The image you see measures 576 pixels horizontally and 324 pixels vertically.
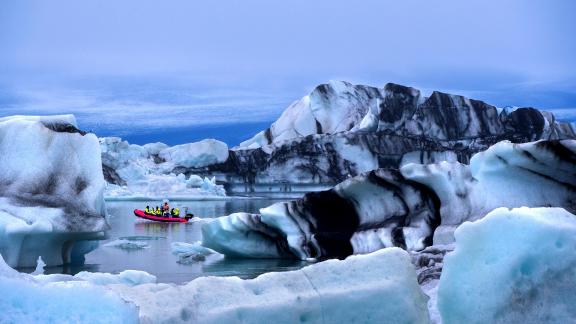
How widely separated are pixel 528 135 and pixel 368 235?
24.7m

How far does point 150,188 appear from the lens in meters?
31.8

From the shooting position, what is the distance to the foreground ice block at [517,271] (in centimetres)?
353

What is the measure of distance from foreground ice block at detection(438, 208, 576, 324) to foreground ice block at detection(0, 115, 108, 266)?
5.64m

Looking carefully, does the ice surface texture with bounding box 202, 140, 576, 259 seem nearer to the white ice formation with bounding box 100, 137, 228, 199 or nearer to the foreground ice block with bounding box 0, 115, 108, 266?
the foreground ice block with bounding box 0, 115, 108, 266

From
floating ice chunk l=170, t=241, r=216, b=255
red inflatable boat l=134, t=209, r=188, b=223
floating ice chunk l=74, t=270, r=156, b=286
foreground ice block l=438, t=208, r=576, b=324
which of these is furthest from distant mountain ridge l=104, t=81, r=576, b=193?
foreground ice block l=438, t=208, r=576, b=324

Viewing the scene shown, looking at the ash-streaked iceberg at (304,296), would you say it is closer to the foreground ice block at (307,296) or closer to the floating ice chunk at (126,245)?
the foreground ice block at (307,296)

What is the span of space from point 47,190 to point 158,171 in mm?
25805

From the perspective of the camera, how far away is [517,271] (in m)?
3.59

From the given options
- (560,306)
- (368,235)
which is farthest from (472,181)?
(560,306)

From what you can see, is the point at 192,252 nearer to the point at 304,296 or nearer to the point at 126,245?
the point at 126,245

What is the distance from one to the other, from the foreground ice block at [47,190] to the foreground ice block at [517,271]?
18.5ft

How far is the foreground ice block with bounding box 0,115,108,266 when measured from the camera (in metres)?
8.17

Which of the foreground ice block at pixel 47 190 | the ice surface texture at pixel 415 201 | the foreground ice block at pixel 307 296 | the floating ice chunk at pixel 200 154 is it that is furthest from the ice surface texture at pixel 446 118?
the foreground ice block at pixel 307 296

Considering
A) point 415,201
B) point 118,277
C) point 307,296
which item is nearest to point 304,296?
point 307,296
